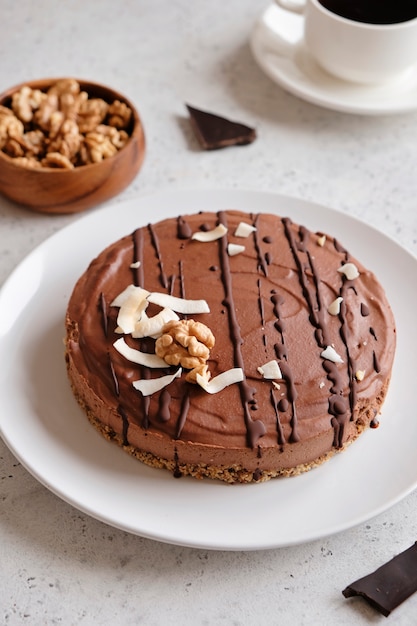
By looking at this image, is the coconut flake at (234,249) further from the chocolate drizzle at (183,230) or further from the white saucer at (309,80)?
the white saucer at (309,80)

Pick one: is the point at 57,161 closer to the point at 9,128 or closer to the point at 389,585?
the point at 9,128

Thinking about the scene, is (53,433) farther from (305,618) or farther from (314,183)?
(314,183)

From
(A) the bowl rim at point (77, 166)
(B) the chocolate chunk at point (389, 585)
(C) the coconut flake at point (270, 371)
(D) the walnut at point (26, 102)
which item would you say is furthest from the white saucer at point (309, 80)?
(B) the chocolate chunk at point (389, 585)

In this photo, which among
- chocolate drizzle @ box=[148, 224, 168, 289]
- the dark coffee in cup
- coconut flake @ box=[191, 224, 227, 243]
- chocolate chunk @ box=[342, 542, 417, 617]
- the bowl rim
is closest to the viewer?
chocolate chunk @ box=[342, 542, 417, 617]

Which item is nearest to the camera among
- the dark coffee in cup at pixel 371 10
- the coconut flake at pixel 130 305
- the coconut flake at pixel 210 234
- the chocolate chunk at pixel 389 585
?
the chocolate chunk at pixel 389 585

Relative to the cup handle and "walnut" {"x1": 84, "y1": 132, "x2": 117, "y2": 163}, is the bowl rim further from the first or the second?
the cup handle

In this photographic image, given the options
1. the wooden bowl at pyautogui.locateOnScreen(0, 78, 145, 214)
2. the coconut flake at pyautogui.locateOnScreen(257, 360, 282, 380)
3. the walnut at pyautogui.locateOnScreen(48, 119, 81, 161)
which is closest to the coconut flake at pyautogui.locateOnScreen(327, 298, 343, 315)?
the coconut flake at pyautogui.locateOnScreen(257, 360, 282, 380)

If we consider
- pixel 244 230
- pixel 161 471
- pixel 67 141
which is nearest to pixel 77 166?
pixel 67 141
